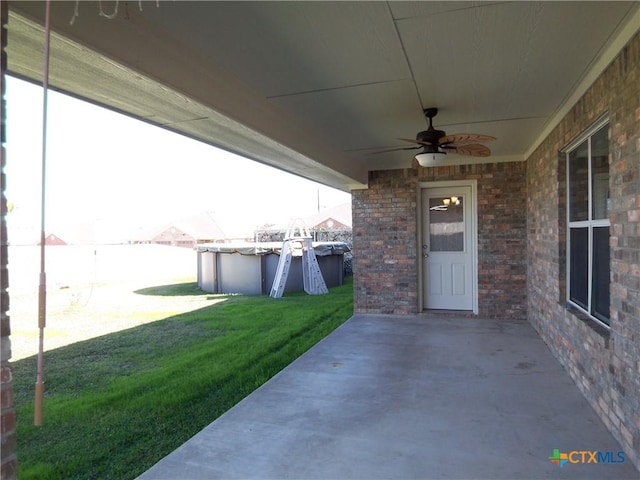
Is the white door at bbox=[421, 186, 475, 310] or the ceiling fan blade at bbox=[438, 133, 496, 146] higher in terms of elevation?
the ceiling fan blade at bbox=[438, 133, 496, 146]

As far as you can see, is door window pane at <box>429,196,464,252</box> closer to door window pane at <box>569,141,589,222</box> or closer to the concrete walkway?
the concrete walkway

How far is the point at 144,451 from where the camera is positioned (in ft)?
8.90

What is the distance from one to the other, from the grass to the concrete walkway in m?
0.33

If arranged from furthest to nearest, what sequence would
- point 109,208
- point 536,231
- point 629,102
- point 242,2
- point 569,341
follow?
point 109,208, point 536,231, point 569,341, point 629,102, point 242,2

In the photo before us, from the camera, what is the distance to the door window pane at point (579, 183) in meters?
3.59

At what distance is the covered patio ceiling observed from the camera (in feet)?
6.95

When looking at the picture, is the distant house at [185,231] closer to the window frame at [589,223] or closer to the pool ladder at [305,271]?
the pool ladder at [305,271]

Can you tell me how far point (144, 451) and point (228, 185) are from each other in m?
47.0

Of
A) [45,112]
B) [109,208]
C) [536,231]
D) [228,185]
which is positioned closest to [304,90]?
[45,112]

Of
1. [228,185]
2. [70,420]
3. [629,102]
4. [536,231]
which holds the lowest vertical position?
[70,420]

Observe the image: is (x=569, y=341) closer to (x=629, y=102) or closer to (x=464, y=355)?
(x=464, y=355)

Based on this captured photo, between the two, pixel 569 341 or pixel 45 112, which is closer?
pixel 45 112

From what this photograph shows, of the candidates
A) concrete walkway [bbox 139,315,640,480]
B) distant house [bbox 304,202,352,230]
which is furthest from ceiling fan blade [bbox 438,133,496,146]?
distant house [bbox 304,202,352,230]

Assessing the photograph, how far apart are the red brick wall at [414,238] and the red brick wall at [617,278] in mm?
2217
